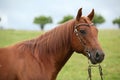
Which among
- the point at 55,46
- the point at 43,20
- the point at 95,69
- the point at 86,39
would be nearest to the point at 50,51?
the point at 55,46

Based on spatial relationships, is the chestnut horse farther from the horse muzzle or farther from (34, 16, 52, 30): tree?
(34, 16, 52, 30): tree

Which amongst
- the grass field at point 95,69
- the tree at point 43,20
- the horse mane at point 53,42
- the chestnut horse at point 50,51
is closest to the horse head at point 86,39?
the chestnut horse at point 50,51

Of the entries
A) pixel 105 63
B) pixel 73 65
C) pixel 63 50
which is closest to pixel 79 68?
pixel 73 65

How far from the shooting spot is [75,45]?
7.65 metres

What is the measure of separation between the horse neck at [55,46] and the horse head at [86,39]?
0.19 m

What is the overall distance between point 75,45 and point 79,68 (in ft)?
34.3

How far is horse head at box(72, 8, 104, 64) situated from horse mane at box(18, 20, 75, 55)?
0.56 ft

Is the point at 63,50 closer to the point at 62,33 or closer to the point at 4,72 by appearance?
the point at 62,33

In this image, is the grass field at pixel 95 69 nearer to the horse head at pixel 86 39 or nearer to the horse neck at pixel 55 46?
the horse neck at pixel 55 46

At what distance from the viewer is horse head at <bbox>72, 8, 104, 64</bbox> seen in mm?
7325

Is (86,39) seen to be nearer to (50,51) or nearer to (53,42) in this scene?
(53,42)

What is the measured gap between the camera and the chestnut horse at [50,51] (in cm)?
738

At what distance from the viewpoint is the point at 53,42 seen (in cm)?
773

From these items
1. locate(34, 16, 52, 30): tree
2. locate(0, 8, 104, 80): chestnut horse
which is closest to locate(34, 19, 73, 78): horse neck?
locate(0, 8, 104, 80): chestnut horse
